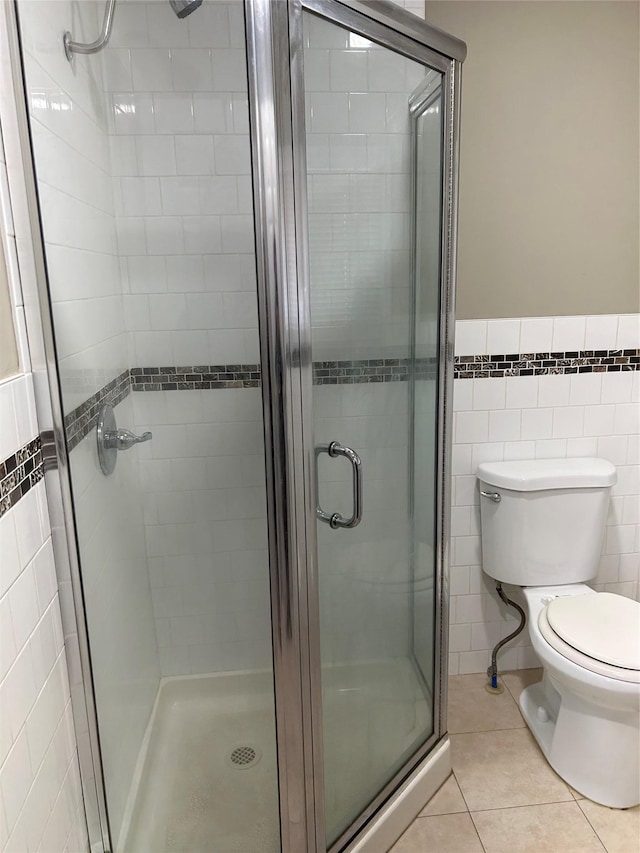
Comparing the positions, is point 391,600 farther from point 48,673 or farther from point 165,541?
point 48,673

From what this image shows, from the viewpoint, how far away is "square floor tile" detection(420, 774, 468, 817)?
1.85m

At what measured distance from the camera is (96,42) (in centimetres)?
126

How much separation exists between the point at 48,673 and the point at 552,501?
156 cm

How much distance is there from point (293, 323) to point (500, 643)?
1.63 meters

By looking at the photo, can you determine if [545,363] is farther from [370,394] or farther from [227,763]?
[227,763]

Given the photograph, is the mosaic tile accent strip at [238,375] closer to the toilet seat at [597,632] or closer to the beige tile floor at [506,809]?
the toilet seat at [597,632]

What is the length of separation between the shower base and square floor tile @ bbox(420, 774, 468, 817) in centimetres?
30

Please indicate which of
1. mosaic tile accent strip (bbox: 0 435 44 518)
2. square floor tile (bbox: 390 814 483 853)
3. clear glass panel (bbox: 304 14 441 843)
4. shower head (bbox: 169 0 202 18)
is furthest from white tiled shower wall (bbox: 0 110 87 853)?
square floor tile (bbox: 390 814 483 853)

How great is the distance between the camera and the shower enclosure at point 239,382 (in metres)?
1.18

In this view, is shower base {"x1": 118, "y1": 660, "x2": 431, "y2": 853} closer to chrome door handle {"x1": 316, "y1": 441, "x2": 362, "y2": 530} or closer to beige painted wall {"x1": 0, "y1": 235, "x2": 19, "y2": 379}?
chrome door handle {"x1": 316, "y1": 441, "x2": 362, "y2": 530}

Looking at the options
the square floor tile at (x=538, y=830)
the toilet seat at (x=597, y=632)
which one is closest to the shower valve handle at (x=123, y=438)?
the toilet seat at (x=597, y=632)

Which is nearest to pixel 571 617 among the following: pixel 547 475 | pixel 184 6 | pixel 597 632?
pixel 597 632

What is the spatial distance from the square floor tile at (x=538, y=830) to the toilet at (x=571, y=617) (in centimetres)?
11

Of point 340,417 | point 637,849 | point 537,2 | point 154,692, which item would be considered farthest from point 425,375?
point 637,849
